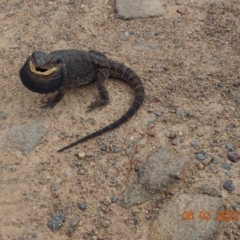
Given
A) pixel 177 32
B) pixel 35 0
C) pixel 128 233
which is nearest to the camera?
pixel 128 233

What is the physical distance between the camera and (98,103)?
5867 mm

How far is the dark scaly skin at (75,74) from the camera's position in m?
5.34

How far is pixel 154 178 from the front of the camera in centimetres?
472

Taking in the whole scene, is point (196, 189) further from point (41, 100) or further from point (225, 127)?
point (41, 100)

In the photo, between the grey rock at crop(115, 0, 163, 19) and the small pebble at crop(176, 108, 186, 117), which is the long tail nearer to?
the small pebble at crop(176, 108, 186, 117)

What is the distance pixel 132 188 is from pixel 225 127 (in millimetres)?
1631

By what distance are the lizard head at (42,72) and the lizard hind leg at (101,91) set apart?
0.64 metres

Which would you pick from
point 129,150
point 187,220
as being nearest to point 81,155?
point 129,150

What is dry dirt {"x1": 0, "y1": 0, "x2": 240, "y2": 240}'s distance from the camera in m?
4.62

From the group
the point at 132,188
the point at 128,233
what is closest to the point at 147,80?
the point at 132,188

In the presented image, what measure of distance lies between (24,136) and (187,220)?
8.33 feet

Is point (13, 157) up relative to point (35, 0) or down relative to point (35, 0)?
down

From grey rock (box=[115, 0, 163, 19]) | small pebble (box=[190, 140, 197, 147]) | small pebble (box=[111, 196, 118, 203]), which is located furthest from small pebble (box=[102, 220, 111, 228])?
grey rock (box=[115, 0, 163, 19])
